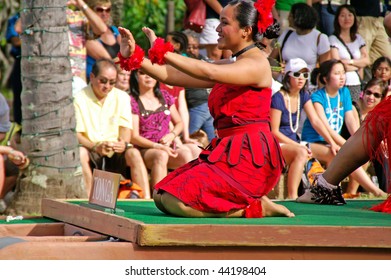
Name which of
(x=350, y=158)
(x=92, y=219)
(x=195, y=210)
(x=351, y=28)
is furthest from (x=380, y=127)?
(x=351, y=28)

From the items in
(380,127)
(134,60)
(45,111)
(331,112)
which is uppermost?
(134,60)

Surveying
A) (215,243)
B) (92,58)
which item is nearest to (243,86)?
(215,243)

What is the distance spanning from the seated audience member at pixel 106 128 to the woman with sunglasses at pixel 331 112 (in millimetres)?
1941

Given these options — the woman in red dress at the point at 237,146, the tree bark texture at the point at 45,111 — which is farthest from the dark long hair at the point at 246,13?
the tree bark texture at the point at 45,111

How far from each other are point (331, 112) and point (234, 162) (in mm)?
4563

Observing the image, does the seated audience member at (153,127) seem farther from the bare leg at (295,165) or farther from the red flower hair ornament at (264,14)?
the red flower hair ornament at (264,14)

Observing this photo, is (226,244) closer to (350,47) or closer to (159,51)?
(159,51)

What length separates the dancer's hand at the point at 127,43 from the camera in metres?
5.73

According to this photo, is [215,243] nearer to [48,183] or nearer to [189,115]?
[48,183]

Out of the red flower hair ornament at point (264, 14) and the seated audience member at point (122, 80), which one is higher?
the red flower hair ornament at point (264, 14)

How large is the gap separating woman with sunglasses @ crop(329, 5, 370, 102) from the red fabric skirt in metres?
5.71

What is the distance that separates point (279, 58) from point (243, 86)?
493 centimetres

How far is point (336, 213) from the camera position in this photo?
632cm

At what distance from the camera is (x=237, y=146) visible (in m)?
6.11
